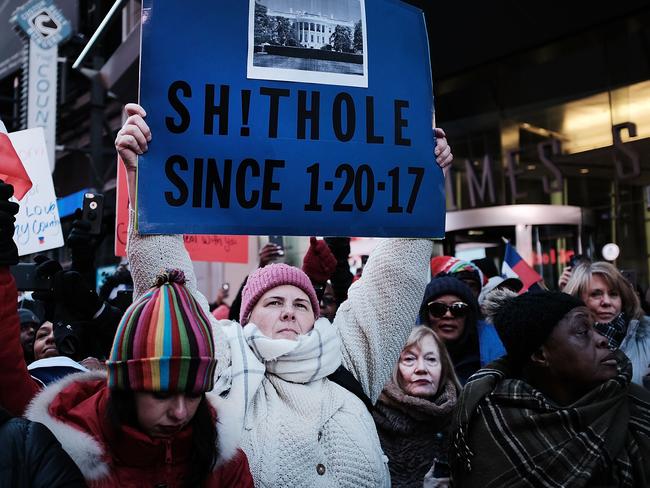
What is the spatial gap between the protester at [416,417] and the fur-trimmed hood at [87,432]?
1170 mm

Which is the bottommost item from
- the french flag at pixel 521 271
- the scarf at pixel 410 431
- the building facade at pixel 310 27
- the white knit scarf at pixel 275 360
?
the scarf at pixel 410 431

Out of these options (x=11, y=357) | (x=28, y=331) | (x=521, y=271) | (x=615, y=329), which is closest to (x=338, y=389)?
(x=11, y=357)

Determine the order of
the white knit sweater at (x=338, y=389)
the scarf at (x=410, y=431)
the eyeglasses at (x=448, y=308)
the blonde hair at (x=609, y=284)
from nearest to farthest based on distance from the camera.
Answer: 1. the white knit sweater at (x=338, y=389)
2. the scarf at (x=410, y=431)
3. the eyeglasses at (x=448, y=308)
4. the blonde hair at (x=609, y=284)

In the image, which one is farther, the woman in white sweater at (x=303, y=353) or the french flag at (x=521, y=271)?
the french flag at (x=521, y=271)

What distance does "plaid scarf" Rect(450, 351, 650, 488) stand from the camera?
2.27 m

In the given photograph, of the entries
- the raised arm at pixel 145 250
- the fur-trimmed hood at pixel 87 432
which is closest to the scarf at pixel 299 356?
the raised arm at pixel 145 250

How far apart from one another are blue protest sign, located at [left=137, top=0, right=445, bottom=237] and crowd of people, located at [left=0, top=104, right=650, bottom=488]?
0.12 metres

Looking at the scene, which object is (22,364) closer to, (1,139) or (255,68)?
(1,139)

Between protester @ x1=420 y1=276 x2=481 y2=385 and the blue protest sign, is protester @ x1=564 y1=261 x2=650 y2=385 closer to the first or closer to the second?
protester @ x1=420 y1=276 x2=481 y2=385

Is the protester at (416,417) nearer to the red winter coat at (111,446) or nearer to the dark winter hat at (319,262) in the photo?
the dark winter hat at (319,262)

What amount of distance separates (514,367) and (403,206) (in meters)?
0.73

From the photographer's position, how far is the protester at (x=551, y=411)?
2277mm

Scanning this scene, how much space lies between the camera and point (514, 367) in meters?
2.62

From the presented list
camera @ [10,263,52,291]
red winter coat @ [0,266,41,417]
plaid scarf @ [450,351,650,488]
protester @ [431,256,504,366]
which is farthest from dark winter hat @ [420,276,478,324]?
red winter coat @ [0,266,41,417]
